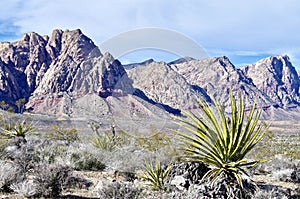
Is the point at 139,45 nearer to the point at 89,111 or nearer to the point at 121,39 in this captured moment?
the point at 121,39

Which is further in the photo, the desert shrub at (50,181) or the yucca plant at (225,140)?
the desert shrub at (50,181)

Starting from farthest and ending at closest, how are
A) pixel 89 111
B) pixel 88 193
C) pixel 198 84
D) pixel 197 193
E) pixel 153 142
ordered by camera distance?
pixel 198 84 → pixel 89 111 → pixel 153 142 → pixel 88 193 → pixel 197 193

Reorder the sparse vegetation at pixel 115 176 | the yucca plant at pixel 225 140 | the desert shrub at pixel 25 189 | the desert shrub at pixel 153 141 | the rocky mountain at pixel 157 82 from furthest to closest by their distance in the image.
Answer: the rocky mountain at pixel 157 82
the desert shrub at pixel 153 141
the desert shrub at pixel 25 189
the sparse vegetation at pixel 115 176
the yucca plant at pixel 225 140

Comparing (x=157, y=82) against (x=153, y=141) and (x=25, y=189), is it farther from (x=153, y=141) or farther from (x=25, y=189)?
(x=25, y=189)

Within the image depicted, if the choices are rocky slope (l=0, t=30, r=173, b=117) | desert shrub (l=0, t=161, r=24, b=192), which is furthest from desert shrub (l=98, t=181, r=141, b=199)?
rocky slope (l=0, t=30, r=173, b=117)

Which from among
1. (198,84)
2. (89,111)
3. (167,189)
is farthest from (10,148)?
(198,84)

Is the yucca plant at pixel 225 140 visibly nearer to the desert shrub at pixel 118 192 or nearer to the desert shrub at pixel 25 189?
the desert shrub at pixel 118 192

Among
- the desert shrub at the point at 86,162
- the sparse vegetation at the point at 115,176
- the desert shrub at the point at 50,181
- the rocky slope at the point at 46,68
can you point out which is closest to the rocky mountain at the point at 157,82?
the sparse vegetation at the point at 115,176

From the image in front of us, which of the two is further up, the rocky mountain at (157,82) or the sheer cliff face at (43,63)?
the sheer cliff face at (43,63)

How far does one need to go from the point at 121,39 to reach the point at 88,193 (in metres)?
7.35

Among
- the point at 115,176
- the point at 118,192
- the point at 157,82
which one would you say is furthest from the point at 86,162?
the point at 157,82

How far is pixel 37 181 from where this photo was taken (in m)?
7.66

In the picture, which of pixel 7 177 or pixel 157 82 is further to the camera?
pixel 157 82

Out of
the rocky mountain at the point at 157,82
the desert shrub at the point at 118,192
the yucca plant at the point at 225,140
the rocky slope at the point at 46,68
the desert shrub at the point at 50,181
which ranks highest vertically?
the rocky slope at the point at 46,68
